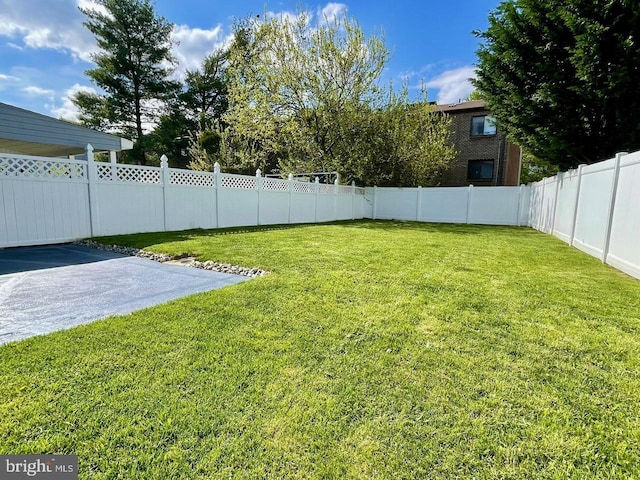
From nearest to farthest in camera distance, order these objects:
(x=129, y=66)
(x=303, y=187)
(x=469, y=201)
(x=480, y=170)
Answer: (x=303, y=187) → (x=469, y=201) → (x=480, y=170) → (x=129, y=66)

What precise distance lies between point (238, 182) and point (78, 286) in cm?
710

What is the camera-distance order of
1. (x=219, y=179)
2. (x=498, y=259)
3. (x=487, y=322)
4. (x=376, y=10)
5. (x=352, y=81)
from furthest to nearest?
(x=352, y=81) → (x=376, y=10) → (x=219, y=179) → (x=498, y=259) → (x=487, y=322)

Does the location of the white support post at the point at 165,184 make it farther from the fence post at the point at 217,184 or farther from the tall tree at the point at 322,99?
the tall tree at the point at 322,99

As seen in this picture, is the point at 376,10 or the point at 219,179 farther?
the point at 376,10

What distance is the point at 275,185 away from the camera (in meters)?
11.8

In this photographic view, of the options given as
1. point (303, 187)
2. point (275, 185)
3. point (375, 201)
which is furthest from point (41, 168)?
point (375, 201)

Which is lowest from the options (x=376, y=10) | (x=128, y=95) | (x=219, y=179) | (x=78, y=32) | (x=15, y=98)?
(x=219, y=179)

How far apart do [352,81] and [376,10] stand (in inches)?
108

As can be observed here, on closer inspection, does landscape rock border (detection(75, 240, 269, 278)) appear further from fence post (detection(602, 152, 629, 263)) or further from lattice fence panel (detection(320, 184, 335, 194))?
lattice fence panel (detection(320, 184, 335, 194))

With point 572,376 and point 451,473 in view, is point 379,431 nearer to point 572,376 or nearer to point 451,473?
point 451,473

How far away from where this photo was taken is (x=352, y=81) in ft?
45.6

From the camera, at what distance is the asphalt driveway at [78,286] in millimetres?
2873

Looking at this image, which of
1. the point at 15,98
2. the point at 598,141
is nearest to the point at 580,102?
the point at 598,141

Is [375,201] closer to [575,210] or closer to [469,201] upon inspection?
[469,201]
